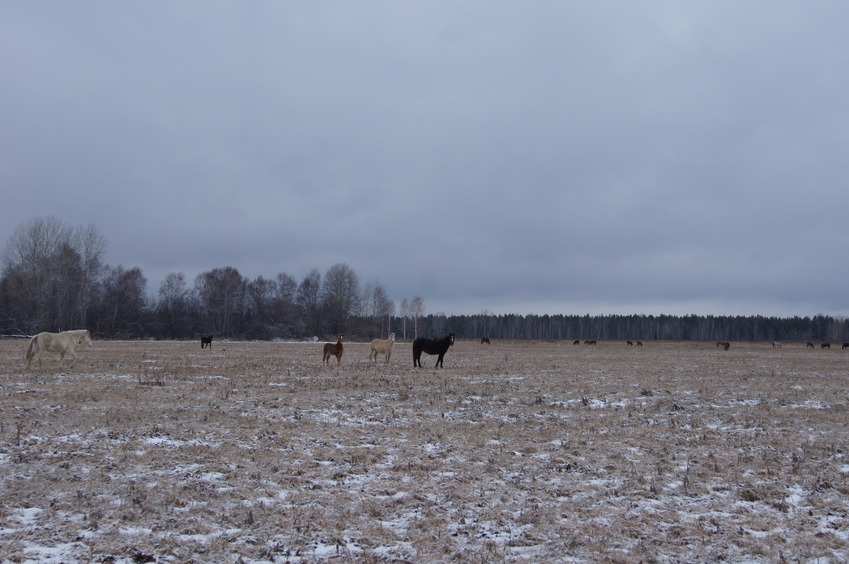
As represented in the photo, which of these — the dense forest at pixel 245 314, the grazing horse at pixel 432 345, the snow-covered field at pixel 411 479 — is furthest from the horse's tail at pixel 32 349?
the dense forest at pixel 245 314

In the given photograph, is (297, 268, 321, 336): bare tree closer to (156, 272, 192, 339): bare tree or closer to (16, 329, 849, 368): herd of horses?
(156, 272, 192, 339): bare tree

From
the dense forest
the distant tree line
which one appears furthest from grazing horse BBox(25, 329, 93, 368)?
the distant tree line

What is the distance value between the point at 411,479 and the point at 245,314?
370 ft

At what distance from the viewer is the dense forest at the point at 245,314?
77.4 meters

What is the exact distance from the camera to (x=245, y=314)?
373ft

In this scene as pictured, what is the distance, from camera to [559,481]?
7785 mm

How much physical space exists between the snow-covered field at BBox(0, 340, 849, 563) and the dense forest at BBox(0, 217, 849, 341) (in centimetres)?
7698

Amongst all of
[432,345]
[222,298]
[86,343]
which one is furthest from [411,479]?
[222,298]

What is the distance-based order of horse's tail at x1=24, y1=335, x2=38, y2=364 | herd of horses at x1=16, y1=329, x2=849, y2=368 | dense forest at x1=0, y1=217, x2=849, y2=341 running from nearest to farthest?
horse's tail at x1=24, y1=335, x2=38, y2=364 < herd of horses at x1=16, y1=329, x2=849, y2=368 < dense forest at x1=0, y1=217, x2=849, y2=341

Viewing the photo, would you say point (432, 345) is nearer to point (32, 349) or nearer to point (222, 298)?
point (32, 349)

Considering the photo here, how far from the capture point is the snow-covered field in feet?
18.1

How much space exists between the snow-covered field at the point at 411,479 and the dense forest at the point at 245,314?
7698 cm

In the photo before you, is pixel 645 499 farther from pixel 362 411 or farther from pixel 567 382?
pixel 567 382

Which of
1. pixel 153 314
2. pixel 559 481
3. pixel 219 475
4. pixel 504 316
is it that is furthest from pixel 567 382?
pixel 504 316
